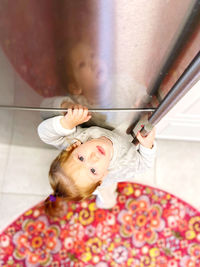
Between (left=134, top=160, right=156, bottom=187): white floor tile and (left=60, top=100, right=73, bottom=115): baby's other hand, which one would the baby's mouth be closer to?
(left=60, top=100, right=73, bottom=115): baby's other hand

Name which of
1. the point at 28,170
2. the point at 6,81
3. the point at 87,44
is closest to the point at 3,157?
the point at 28,170

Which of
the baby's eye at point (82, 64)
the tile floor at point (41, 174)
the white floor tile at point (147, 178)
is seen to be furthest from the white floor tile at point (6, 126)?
the white floor tile at point (147, 178)

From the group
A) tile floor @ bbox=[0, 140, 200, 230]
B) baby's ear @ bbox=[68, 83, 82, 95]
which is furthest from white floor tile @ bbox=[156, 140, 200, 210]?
baby's ear @ bbox=[68, 83, 82, 95]

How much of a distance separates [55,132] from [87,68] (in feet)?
0.81

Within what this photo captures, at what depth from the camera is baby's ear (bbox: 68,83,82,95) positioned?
1.70 feet

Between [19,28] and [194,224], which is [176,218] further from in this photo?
[19,28]

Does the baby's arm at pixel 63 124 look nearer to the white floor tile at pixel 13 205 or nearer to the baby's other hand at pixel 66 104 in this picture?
the baby's other hand at pixel 66 104

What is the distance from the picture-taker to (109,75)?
50cm

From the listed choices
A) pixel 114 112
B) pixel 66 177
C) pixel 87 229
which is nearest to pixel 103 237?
pixel 87 229

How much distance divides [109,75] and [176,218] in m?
0.82

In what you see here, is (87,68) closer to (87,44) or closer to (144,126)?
(87,44)

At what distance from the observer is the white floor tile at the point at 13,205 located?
3.79 ft

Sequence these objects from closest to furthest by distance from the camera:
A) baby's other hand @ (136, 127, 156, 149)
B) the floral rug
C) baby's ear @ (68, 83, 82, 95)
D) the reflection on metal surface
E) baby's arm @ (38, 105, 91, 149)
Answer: the reflection on metal surface → baby's ear @ (68, 83, 82, 95) → baby's arm @ (38, 105, 91, 149) → baby's other hand @ (136, 127, 156, 149) → the floral rug

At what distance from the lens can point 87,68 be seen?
47 cm
